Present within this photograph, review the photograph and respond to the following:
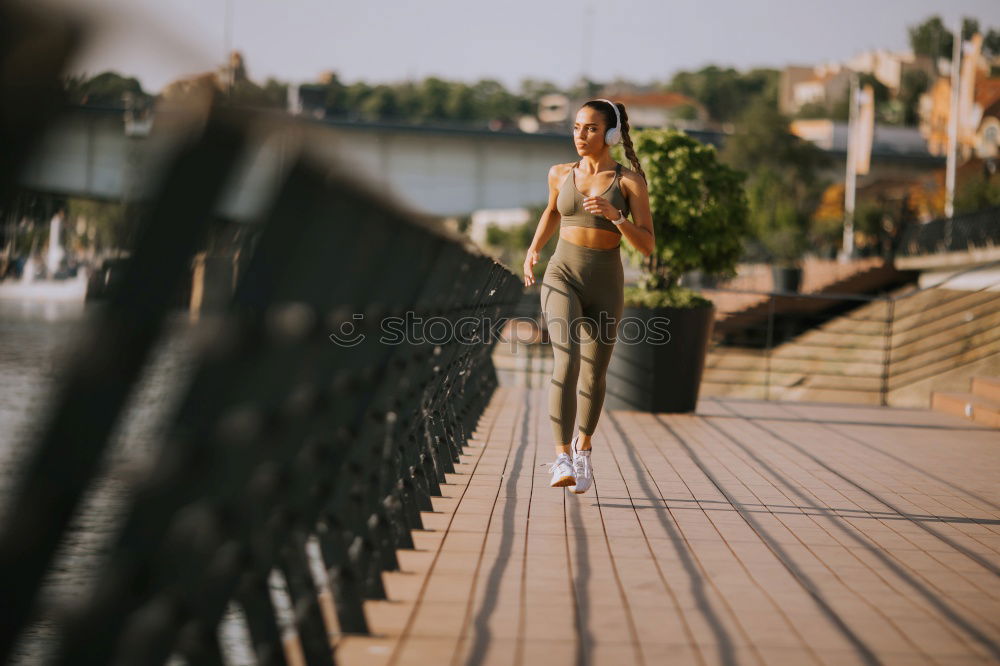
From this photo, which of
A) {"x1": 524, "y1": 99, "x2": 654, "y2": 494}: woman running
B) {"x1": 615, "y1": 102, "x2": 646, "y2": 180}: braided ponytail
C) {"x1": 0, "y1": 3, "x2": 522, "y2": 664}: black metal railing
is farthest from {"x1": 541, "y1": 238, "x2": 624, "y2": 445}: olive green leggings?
{"x1": 0, "y1": 3, "x2": 522, "y2": 664}: black metal railing

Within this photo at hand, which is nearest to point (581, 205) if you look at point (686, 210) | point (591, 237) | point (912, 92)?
point (591, 237)

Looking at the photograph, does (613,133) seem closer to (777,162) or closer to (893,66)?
(777,162)

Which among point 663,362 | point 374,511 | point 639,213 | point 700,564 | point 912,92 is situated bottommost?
point 700,564

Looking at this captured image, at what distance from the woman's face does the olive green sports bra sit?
15 centimetres

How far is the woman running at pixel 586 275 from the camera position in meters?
5.96

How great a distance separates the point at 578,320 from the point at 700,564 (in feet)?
5.65

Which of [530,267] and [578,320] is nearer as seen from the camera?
[578,320]

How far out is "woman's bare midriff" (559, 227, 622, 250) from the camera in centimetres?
608

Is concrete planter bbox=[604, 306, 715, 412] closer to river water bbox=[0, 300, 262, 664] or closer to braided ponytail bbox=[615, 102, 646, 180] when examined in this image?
braided ponytail bbox=[615, 102, 646, 180]

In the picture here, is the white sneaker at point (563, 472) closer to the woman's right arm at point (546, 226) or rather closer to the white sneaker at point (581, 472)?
the white sneaker at point (581, 472)

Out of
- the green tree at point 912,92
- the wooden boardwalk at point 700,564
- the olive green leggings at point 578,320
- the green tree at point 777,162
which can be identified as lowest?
the wooden boardwalk at point 700,564

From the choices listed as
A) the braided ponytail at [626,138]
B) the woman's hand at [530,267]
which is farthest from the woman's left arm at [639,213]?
the woman's hand at [530,267]

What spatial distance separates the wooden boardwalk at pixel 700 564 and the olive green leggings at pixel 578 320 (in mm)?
444

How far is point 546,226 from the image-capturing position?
21.6 ft
